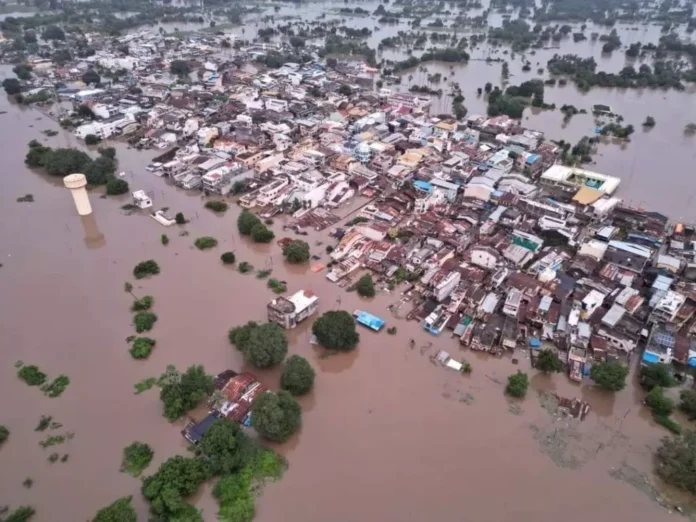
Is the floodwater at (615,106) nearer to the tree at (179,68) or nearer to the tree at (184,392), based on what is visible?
the tree at (179,68)

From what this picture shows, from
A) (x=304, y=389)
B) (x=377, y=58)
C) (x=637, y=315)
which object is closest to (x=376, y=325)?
(x=304, y=389)

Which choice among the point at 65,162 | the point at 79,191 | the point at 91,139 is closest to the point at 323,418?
the point at 79,191

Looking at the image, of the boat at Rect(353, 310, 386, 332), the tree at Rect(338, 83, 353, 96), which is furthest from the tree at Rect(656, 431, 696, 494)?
the tree at Rect(338, 83, 353, 96)

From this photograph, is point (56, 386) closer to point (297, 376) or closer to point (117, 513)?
point (117, 513)

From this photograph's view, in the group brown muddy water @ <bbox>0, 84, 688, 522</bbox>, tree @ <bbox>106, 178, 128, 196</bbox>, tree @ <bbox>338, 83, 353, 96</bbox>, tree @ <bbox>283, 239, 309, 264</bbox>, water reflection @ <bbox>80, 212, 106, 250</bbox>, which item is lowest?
brown muddy water @ <bbox>0, 84, 688, 522</bbox>

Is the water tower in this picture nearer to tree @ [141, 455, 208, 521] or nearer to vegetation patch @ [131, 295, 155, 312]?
vegetation patch @ [131, 295, 155, 312]

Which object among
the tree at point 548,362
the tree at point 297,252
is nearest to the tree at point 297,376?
the tree at point 297,252
